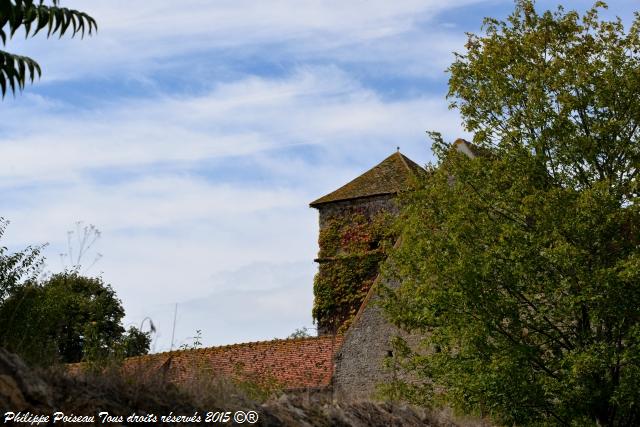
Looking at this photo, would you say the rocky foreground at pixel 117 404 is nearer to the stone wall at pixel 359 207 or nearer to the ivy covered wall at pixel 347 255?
the ivy covered wall at pixel 347 255

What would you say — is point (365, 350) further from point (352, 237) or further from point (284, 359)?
point (352, 237)

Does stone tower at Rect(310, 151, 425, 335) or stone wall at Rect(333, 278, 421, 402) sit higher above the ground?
stone tower at Rect(310, 151, 425, 335)

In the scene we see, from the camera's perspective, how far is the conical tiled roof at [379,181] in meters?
36.1

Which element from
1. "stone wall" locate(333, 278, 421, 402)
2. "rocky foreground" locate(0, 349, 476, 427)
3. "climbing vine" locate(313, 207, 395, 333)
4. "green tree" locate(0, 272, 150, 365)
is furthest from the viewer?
"climbing vine" locate(313, 207, 395, 333)

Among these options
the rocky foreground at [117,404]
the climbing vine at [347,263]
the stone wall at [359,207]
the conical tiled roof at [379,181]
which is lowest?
the rocky foreground at [117,404]

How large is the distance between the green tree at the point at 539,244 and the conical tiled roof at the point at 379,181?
1808 cm


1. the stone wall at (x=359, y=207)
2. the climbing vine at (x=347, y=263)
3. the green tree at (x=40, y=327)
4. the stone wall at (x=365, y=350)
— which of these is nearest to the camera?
the green tree at (x=40, y=327)

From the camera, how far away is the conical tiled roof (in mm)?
36062

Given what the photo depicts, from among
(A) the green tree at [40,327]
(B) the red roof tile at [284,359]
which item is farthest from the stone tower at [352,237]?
(A) the green tree at [40,327]

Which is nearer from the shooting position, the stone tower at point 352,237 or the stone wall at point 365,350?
the stone wall at point 365,350

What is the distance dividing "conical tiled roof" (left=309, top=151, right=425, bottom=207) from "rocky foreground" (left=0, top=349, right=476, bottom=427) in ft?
84.1

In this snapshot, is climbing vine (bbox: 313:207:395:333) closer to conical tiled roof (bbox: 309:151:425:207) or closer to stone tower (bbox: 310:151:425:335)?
stone tower (bbox: 310:151:425:335)

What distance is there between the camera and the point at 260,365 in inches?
1044

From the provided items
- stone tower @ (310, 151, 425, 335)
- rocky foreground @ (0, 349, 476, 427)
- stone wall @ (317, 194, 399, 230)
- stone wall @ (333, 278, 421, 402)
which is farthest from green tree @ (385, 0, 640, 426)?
stone wall @ (317, 194, 399, 230)
